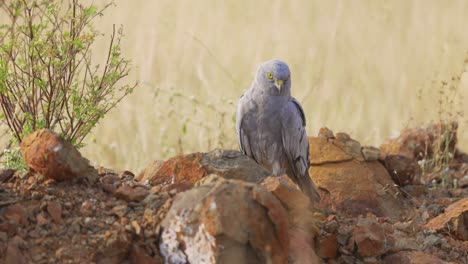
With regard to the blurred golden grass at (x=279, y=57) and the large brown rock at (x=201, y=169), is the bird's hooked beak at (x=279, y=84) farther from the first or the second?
the blurred golden grass at (x=279, y=57)

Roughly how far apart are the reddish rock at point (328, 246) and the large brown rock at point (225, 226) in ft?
1.53

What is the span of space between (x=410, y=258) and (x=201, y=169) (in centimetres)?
130

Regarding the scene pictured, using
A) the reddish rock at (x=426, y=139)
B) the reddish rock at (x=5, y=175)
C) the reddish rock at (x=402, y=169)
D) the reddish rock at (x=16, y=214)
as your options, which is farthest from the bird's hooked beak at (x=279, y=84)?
the reddish rock at (x=16, y=214)

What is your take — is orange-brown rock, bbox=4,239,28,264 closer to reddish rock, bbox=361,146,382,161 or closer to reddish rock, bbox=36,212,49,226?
reddish rock, bbox=36,212,49,226

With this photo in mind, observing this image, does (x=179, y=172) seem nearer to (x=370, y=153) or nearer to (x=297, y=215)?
(x=297, y=215)

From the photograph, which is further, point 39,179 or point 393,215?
point 393,215

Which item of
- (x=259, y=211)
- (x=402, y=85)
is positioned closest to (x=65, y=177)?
(x=259, y=211)

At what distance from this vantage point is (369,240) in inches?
183

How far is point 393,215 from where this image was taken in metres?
6.76

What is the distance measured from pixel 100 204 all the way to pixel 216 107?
4.35m

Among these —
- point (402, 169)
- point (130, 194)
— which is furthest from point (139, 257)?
point (402, 169)

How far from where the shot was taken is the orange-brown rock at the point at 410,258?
4699mm

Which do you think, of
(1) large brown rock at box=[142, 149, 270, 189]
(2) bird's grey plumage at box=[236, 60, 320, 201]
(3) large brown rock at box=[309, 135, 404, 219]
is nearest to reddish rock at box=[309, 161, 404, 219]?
(3) large brown rock at box=[309, 135, 404, 219]

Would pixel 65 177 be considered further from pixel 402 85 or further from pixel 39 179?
pixel 402 85
